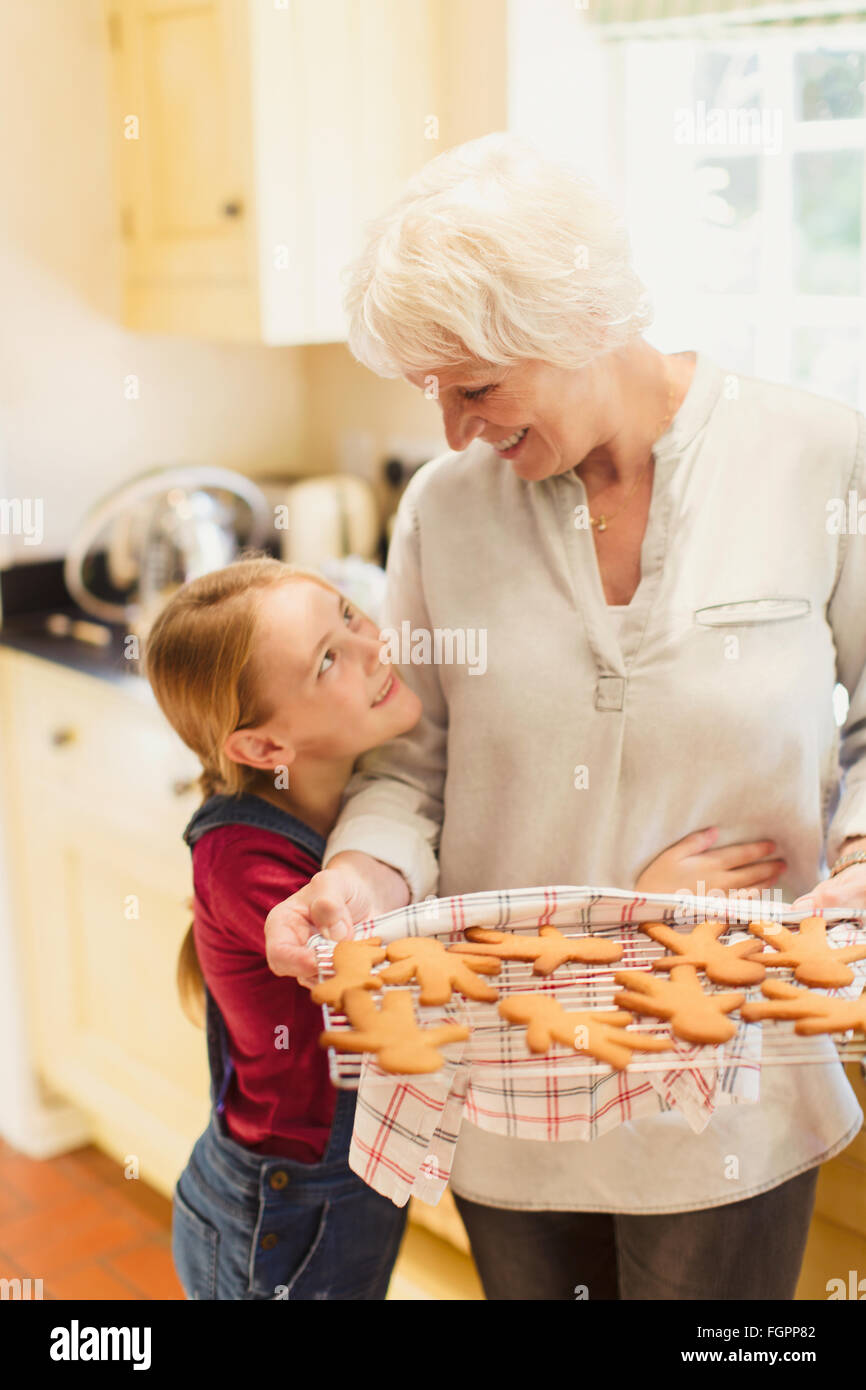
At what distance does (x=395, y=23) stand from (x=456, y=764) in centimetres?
126

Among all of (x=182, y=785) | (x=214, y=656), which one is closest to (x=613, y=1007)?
(x=214, y=656)

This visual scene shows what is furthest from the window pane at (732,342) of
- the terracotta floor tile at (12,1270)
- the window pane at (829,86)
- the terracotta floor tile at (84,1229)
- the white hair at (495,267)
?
the terracotta floor tile at (12,1270)

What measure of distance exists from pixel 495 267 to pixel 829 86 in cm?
97

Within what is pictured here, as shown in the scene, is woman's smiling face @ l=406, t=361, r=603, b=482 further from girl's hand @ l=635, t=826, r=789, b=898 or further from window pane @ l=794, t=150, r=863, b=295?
window pane @ l=794, t=150, r=863, b=295

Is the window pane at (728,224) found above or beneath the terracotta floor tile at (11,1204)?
above

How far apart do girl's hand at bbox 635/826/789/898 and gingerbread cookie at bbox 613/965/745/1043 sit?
0.40ft

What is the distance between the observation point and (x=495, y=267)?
2.84 ft

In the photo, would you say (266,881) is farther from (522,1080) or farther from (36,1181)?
(36,1181)

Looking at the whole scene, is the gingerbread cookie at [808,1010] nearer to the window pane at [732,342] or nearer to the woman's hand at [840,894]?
the woman's hand at [840,894]

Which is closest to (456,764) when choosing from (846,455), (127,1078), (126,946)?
(846,455)

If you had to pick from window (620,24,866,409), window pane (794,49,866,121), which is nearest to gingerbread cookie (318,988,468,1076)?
window (620,24,866,409)

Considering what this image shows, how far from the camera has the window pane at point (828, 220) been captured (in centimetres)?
162

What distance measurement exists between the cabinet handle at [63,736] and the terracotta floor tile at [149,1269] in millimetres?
774
